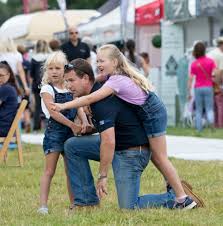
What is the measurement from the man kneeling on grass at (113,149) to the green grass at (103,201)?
7.6 inches

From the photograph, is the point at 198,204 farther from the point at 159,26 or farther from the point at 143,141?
the point at 159,26

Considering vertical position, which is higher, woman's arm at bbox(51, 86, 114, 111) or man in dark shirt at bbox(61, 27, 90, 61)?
woman's arm at bbox(51, 86, 114, 111)

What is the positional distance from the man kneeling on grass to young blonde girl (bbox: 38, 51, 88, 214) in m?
0.21

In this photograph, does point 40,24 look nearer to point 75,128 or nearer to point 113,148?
point 75,128

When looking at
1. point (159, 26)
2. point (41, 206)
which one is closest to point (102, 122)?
point (41, 206)

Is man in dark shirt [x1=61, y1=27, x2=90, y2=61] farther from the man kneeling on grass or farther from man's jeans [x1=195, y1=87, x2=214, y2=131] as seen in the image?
the man kneeling on grass

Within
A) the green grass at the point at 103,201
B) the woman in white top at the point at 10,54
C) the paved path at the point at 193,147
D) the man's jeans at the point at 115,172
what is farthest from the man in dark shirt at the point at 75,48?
the man's jeans at the point at 115,172

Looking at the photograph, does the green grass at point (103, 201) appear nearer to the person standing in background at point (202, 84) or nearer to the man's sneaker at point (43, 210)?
the man's sneaker at point (43, 210)

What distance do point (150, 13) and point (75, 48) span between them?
22.1ft

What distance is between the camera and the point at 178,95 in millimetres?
21062

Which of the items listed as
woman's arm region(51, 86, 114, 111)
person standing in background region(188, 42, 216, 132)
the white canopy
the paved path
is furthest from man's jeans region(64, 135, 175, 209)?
the white canopy

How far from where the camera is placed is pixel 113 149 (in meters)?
7.41

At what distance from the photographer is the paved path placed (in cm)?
1304

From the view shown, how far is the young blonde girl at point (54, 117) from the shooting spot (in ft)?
26.3
